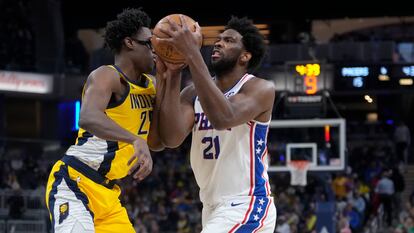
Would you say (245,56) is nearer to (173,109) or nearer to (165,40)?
(173,109)

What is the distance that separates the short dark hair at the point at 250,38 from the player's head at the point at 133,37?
0.58 metres

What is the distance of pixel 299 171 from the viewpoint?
1831 cm

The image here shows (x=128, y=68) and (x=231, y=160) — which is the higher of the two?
(x=128, y=68)

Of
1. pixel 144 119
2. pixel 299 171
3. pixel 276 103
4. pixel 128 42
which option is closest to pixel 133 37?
pixel 128 42

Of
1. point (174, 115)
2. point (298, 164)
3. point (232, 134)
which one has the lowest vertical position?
point (298, 164)

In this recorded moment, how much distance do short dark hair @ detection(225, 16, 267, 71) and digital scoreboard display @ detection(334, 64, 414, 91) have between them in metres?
15.1

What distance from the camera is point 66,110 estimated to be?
1051 inches

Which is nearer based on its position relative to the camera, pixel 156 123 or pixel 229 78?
pixel 229 78

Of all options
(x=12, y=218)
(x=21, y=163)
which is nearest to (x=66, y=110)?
(x=21, y=163)

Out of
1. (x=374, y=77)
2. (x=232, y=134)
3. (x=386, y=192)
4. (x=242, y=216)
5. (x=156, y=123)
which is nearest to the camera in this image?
(x=242, y=216)

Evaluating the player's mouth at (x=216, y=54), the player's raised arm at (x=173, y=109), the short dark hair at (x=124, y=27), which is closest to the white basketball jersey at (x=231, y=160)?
the player's raised arm at (x=173, y=109)

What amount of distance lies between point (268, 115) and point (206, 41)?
73 cm

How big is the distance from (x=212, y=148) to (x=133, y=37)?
99cm

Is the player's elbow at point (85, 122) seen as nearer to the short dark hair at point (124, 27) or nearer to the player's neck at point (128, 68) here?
the player's neck at point (128, 68)
